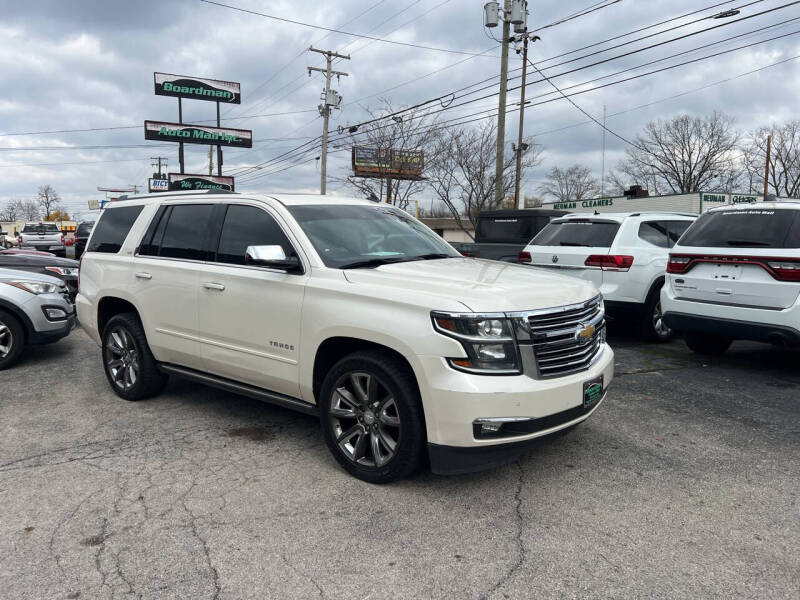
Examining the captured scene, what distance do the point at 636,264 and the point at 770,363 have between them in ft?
6.24

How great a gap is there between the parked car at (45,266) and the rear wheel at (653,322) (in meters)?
8.51

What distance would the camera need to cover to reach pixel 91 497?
3.61 m

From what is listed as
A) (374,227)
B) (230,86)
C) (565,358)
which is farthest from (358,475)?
(230,86)

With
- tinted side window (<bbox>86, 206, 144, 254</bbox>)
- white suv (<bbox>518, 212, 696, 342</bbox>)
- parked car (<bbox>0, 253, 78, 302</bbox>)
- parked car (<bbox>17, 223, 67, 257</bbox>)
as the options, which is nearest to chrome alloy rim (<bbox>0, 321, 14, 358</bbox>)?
tinted side window (<bbox>86, 206, 144, 254</bbox>)

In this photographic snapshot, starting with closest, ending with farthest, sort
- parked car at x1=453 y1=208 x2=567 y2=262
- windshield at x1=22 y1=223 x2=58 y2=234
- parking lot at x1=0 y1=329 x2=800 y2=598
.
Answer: parking lot at x1=0 y1=329 x2=800 y2=598 < parked car at x1=453 y1=208 x2=567 y2=262 < windshield at x1=22 y1=223 x2=58 y2=234

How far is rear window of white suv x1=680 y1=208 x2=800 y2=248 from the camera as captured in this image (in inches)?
232

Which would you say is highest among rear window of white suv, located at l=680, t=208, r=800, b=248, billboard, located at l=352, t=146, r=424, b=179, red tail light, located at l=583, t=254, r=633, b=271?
billboard, located at l=352, t=146, r=424, b=179

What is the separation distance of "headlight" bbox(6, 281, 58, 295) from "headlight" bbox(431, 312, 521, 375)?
5824mm

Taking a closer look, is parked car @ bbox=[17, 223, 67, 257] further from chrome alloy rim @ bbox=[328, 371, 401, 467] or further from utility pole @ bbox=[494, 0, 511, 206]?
chrome alloy rim @ bbox=[328, 371, 401, 467]

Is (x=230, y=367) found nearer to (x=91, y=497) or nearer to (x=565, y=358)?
(x=91, y=497)

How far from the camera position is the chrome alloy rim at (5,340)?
6891 millimetres

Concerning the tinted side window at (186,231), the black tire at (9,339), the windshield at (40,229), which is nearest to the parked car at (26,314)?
the black tire at (9,339)

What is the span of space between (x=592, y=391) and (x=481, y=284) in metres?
0.95

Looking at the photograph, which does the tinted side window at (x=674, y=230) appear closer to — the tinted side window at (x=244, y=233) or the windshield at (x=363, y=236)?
the windshield at (x=363, y=236)
